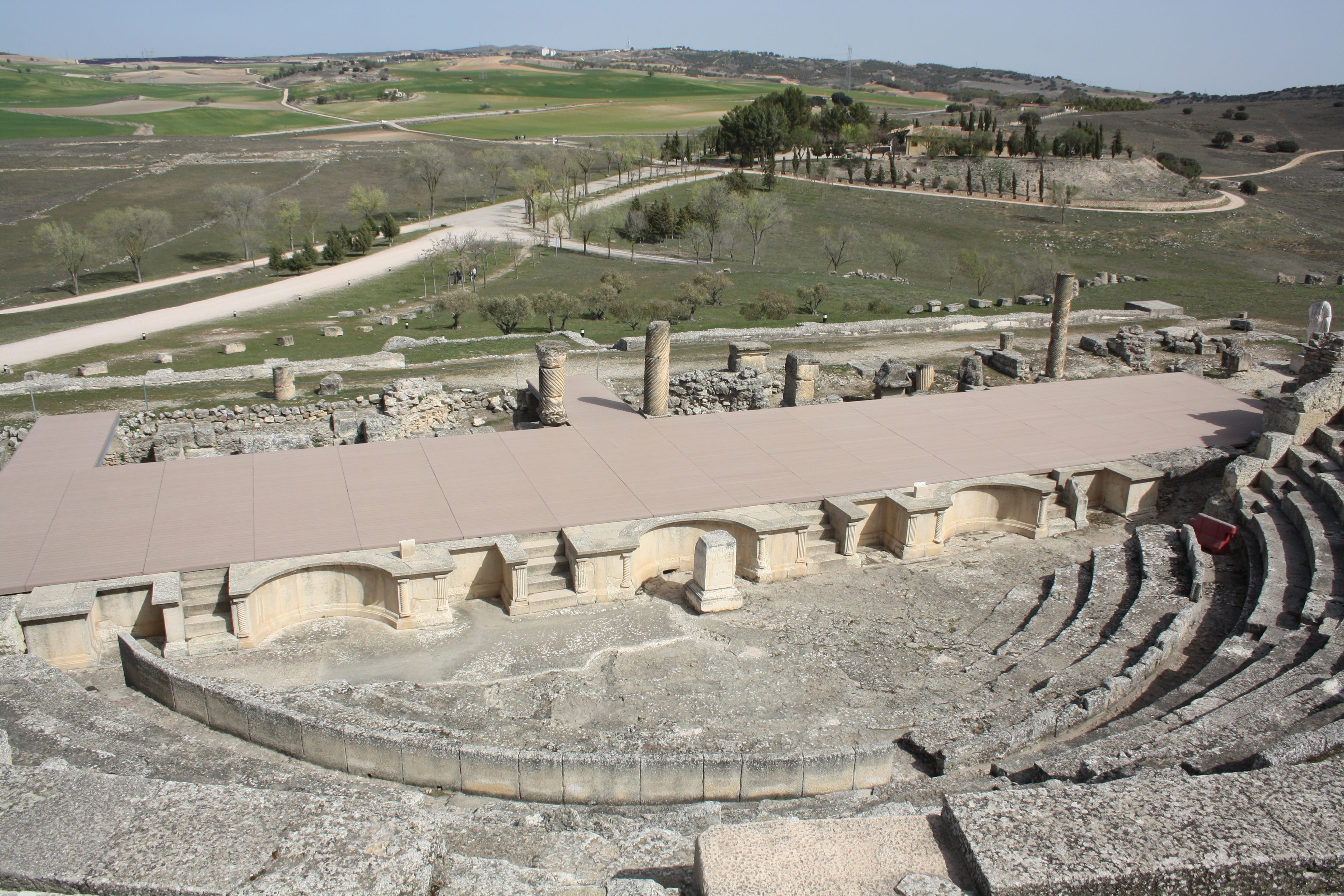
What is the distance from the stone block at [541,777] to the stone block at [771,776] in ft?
5.59

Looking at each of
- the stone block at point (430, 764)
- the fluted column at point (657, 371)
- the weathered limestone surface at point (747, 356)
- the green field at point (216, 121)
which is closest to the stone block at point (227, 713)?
the stone block at point (430, 764)

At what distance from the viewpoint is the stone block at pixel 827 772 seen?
29.6 ft

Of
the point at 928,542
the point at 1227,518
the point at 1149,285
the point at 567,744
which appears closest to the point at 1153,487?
the point at 1227,518

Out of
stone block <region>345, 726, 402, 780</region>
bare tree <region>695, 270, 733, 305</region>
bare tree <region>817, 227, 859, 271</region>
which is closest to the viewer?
stone block <region>345, 726, 402, 780</region>

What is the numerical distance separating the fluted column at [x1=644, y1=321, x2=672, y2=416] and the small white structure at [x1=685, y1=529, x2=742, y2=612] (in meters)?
6.02

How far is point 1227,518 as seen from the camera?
50.9ft

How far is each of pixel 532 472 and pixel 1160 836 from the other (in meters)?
11.1

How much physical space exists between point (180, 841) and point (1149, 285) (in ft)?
121

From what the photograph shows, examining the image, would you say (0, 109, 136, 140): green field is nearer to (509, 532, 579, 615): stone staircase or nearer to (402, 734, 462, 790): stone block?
(509, 532, 579, 615): stone staircase

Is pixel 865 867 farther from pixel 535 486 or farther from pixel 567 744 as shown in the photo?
pixel 535 486

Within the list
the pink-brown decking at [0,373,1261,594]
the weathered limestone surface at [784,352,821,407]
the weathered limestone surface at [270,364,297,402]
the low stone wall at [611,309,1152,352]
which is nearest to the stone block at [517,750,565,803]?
the pink-brown decking at [0,373,1261,594]

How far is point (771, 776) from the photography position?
9.04m

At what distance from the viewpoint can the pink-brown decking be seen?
13.3 m

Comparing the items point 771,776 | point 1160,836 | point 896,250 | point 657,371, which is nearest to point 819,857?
point 1160,836
